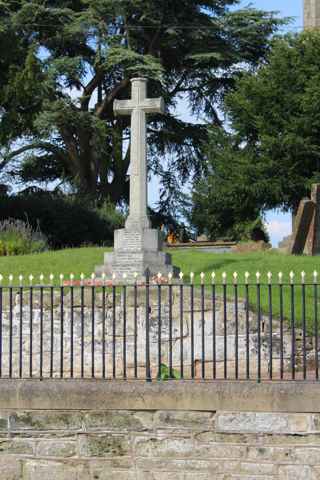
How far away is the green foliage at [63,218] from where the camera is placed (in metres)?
29.5

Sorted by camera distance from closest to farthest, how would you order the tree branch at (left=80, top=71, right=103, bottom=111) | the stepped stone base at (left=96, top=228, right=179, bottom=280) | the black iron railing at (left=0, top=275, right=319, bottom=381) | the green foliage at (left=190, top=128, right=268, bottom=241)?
1. the black iron railing at (left=0, top=275, right=319, bottom=381)
2. the stepped stone base at (left=96, top=228, right=179, bottom=280)
3. the green foliage at (left=190, top=128, right=268, bottom=241)
4. the tree branch at (left=80, top=71, right=103, bottom=111)

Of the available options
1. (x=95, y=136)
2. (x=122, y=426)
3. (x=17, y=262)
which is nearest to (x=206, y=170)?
(x=95, y=136)

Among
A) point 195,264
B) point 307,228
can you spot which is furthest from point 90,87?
point 195,264

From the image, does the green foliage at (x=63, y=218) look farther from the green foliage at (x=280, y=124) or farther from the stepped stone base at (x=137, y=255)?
the stepped stone base at (x=137, y=255)

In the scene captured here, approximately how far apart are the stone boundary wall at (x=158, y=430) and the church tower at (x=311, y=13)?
39624 millimetres

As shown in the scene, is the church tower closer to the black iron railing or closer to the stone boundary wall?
the black iron railing

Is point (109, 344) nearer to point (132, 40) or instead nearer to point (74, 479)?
point (74, 479)

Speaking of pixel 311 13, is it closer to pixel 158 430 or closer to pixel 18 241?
pixel 18 241

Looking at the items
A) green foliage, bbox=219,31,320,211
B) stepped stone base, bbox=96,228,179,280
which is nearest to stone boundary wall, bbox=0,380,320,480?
stepped stone base, bbox=96,228,179,280

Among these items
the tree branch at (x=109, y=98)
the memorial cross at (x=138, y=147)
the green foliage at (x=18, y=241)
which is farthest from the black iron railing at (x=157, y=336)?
the tree branch at (x=109, y=98)

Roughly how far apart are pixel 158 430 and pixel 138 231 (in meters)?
9.37

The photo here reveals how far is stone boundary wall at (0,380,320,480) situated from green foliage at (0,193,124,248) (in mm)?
19416

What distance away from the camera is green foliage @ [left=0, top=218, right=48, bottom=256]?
23391mm

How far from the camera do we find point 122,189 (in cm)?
3900
